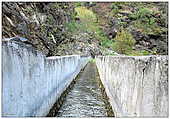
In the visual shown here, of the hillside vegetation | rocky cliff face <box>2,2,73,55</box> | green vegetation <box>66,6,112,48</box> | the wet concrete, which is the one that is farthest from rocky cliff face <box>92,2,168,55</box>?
the wet concrete

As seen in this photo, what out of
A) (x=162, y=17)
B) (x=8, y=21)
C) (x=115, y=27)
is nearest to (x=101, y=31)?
(x=115, y=27)

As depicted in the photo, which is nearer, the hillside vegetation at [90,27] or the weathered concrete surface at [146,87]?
the weathered concrete surface at [146,87]

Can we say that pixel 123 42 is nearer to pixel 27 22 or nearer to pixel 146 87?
pixel 27 22

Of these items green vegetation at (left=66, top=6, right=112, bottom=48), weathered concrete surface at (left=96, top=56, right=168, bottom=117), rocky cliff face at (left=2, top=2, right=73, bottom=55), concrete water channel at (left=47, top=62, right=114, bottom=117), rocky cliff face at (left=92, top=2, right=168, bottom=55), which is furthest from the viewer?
green vegetation at (left=66, top=6, right=112, bottom=48)

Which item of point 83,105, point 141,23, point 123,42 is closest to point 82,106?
point 83,105

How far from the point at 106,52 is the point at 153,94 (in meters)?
30.5

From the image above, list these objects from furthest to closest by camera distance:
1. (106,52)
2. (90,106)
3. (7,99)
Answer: (106,52) < (90,106) < (7,99)

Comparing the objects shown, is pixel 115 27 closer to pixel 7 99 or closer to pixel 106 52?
pixel 106 52

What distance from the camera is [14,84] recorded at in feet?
12.5

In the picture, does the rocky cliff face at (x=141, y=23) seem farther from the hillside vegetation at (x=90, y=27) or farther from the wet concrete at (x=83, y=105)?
the wet concrete at (x=83, y=105)

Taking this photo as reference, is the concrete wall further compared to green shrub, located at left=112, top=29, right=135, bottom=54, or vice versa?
green shrub, located at left=112, top=29, right=135, bottom=54

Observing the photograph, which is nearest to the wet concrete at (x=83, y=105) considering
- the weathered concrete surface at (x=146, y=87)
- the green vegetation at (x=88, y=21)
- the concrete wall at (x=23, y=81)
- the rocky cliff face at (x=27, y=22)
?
the concrete wall at (x=23, y=81)

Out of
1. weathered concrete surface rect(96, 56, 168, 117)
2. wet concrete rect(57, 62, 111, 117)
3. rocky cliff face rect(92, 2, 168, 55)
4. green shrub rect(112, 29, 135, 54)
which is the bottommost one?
wet concrete rect(57, 62, 111, 117)

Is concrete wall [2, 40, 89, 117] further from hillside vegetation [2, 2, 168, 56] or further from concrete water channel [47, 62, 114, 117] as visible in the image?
hillside vegetation [2, 2, 168, 56]
